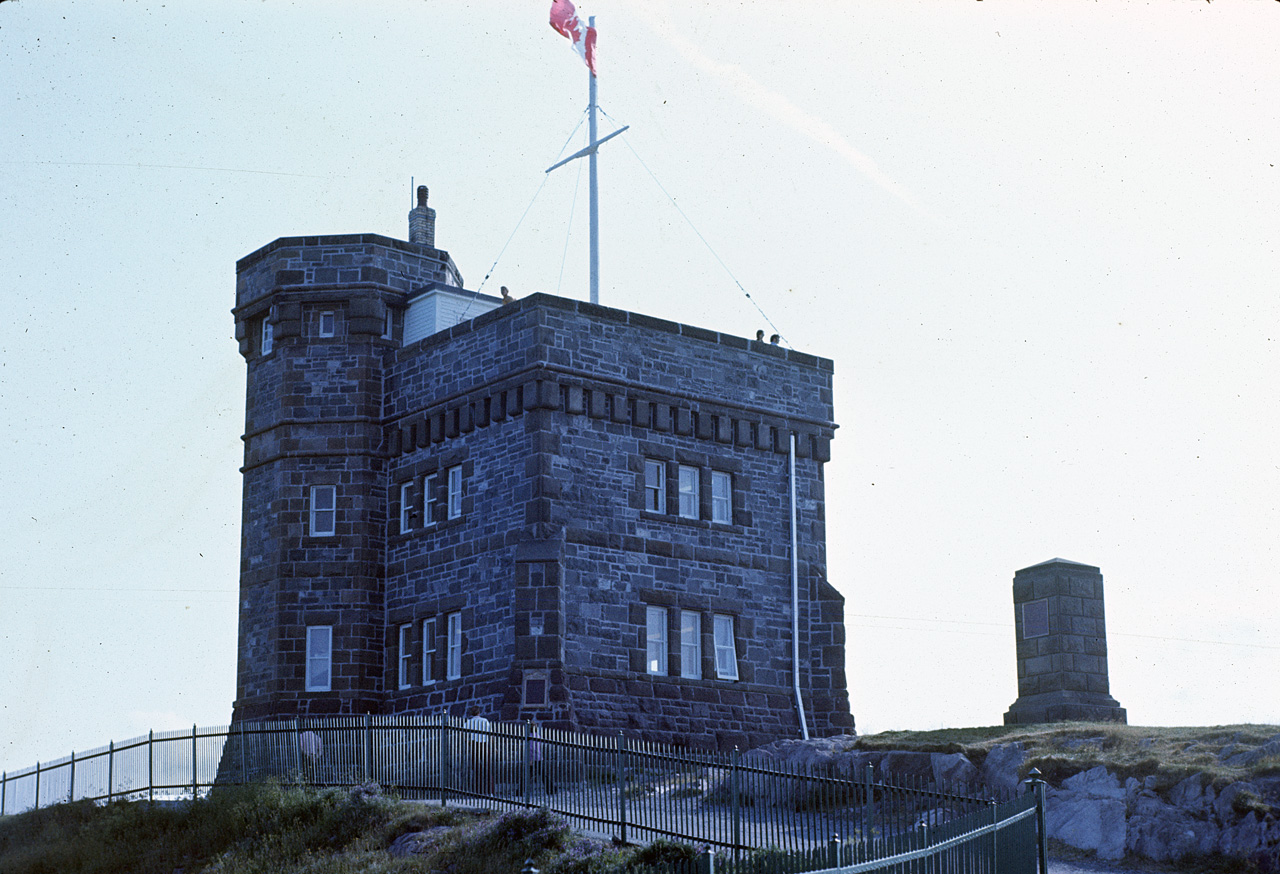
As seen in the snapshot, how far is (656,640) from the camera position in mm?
35375

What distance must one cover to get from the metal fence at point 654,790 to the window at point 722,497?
7.22m

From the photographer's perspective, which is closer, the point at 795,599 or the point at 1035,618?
the point at 1035,618

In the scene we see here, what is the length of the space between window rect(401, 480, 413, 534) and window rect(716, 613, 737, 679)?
7042 mm

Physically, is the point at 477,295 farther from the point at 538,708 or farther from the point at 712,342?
the point at 538,708

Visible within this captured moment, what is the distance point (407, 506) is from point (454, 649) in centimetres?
383

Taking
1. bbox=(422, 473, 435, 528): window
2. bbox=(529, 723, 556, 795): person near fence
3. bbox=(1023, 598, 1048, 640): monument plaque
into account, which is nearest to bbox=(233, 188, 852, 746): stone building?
bbox=(422, 473, 435, 528): window

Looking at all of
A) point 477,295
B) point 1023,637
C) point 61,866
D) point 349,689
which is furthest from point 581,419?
point 61,866

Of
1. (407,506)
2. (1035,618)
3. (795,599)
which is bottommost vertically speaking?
(1035,618)

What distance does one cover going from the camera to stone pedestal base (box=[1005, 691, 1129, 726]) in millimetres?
32031

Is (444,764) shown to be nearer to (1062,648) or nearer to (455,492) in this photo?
(455,492)

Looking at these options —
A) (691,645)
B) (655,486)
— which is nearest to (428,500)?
(655,486)

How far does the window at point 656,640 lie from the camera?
115 feet

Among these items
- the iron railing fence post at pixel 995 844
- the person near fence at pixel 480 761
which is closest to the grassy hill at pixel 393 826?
the person near fence at pixel 480 761

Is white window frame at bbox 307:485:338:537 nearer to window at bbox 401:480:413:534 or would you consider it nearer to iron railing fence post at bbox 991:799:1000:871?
window at bbox 401:480:413:534
